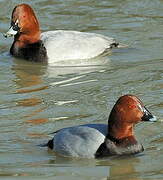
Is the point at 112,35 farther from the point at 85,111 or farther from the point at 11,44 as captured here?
the point at 85,111

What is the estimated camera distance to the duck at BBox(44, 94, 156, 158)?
7902 mm

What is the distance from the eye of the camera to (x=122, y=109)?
7934 millimetres

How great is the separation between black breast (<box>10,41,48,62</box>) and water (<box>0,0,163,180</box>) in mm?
106

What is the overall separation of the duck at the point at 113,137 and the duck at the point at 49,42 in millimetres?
4221

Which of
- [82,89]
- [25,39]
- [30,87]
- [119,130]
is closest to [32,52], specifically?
[25,39]

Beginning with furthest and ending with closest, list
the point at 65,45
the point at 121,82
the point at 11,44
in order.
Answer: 1. the point at 11,44
2. the point at 65,45
3. the point at 121,82

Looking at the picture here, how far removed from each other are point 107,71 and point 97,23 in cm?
288

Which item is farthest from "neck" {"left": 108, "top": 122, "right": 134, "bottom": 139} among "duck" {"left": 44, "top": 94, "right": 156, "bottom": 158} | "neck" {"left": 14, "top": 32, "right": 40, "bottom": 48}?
"neck" {"left": 14, "top": 32, "right": 40, "bottom": 48}

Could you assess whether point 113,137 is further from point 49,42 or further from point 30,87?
point 49,42

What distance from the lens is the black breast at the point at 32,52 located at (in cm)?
1214

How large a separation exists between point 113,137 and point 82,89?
8.38 ft

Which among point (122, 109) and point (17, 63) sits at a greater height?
point (122, 109)

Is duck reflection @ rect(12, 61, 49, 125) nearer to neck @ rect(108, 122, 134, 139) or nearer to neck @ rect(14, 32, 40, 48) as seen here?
neck @ rect(14, 32, 40, 48)

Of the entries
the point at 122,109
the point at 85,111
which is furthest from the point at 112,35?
the point at 122,109
